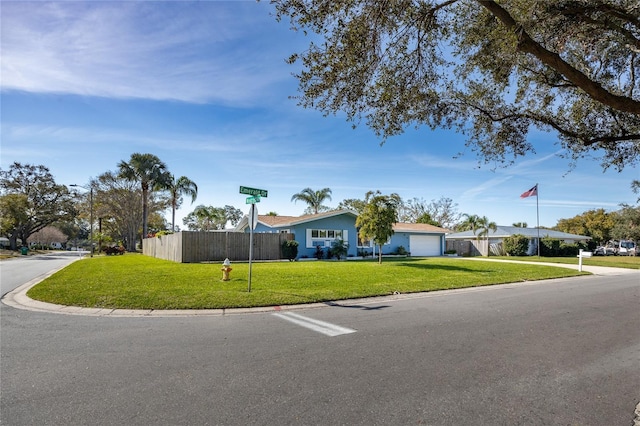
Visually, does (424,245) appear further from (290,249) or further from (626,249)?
(626,249)

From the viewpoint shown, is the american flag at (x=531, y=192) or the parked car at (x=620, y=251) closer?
the american flag at (x=531, y=192)

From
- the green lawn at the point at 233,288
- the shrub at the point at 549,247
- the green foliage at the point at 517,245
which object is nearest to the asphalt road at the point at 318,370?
the green lawn at the point at 233,288

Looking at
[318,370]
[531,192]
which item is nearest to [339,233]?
[531,192]

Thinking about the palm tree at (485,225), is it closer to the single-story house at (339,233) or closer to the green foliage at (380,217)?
the single-story house at (339,233)

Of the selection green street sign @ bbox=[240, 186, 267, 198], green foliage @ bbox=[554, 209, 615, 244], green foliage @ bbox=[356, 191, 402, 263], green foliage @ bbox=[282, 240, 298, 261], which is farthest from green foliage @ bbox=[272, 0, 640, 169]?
green foliage @ bbox=[554, 209, 615, 244]

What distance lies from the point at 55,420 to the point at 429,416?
3.36m

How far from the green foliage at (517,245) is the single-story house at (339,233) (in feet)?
22.9

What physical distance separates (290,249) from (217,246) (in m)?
4.84

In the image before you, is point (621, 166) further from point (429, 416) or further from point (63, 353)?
point (63, 353)

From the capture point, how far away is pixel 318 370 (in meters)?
4.30

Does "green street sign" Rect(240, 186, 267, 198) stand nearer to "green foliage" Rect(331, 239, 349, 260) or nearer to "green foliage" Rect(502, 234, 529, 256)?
"green foliage" Rect(331, 239, 349, 260)

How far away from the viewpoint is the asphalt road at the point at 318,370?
10.9 feet

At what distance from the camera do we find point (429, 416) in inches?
128

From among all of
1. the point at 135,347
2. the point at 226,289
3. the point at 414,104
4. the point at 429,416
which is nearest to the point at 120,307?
the point at 226,289
